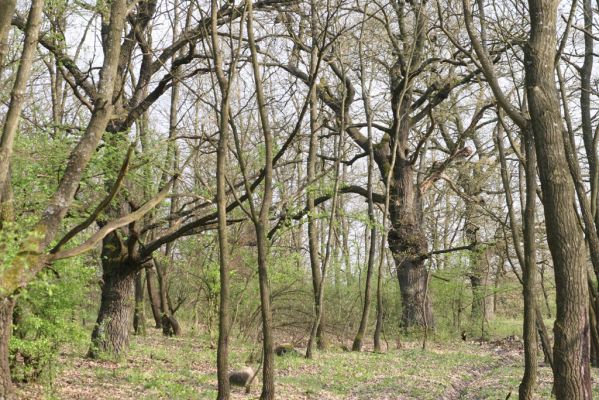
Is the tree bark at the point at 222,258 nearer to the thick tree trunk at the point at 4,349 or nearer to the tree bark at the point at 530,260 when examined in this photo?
the thick tree trunk at the point at 4,349

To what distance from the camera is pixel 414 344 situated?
69.1 ft

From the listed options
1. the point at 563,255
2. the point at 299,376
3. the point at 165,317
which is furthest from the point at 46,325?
the point at 165,317

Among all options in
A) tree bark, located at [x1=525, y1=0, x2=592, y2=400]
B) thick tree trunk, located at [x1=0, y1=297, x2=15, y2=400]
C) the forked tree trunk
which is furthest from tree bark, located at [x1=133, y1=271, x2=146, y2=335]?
tree bark, located at [x1=525, y1=0, x2=592, y2=400]

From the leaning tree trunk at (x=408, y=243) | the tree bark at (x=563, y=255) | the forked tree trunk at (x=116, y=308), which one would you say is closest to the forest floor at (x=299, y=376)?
the forked tree trunk at (x=116, y=308)

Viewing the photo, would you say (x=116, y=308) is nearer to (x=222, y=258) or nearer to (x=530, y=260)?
(x=222, y=258)

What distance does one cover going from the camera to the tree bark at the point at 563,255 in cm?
687

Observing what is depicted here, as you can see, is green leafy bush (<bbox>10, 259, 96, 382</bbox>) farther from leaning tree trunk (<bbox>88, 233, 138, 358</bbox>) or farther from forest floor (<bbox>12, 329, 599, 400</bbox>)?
leaning tree trunk (<bbox>88, 233, 138, 358</bbox>)

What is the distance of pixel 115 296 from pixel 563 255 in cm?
873

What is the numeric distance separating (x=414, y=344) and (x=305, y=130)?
26.3 feet

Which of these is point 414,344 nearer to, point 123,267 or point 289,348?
point 289,348

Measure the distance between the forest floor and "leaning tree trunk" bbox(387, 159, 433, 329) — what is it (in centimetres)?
354

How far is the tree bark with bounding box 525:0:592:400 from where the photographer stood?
22.5 feet

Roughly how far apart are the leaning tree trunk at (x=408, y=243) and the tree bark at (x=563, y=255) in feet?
43.9

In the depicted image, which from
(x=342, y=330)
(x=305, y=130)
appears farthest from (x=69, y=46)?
(x=342, y=330)
